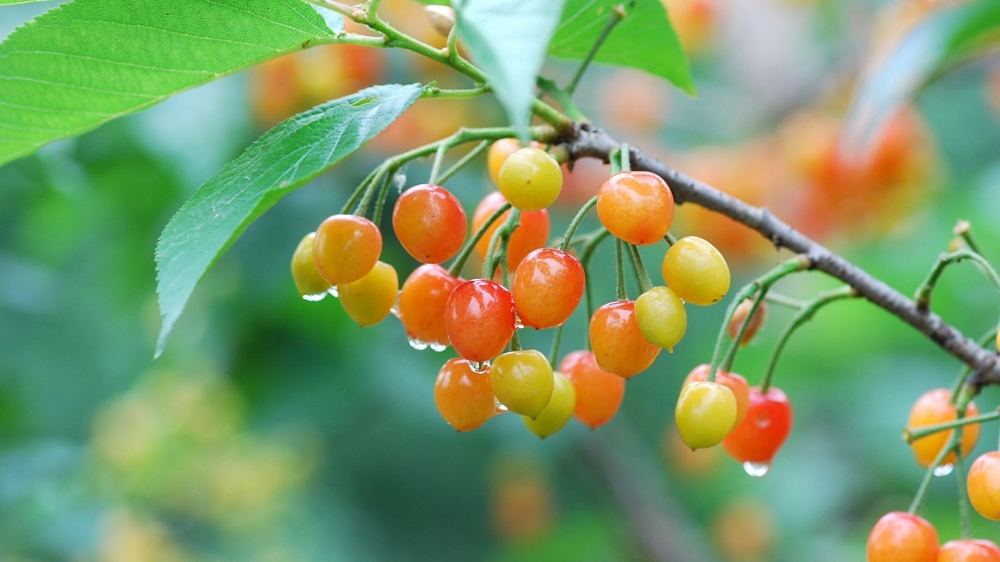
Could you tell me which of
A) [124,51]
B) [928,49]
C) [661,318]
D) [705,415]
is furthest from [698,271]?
[928,49]

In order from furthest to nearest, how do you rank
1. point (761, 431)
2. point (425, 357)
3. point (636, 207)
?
point (425, 357)
point (761, 431)
point (636, 207)

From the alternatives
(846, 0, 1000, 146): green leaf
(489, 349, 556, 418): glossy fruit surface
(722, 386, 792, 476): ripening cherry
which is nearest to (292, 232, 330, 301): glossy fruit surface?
(489, 349, 556, 418): glossy fruit surface

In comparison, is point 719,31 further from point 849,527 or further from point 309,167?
point 309,167

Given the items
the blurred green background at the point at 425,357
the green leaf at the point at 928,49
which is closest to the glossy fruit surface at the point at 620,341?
the green leaf at the point at 928,49

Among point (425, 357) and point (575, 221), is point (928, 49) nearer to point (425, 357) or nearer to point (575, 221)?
point (575, 221)

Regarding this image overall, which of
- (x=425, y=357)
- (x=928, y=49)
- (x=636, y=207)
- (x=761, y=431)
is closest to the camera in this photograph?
(x=636, y=207)

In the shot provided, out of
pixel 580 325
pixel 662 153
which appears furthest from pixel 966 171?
pixel 580 325
